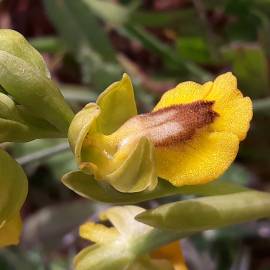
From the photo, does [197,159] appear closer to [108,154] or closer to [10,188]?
[108,154]

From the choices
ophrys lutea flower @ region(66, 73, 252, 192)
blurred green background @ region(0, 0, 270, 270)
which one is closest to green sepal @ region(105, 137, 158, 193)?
ophrys lutea flower @ region(66, 73, 252, 192)

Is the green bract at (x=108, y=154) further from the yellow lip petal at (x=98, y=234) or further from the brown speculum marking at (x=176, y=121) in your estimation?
the yellow lip petal at (x=98, y=234)

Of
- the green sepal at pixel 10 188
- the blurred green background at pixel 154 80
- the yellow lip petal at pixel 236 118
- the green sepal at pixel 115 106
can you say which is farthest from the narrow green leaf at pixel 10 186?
the blurred green background at pixel 154 80

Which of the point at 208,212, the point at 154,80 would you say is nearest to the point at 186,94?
the point at 208,212

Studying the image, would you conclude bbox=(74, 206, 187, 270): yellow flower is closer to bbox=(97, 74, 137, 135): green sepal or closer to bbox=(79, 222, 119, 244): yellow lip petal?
bbox=(79, 222, 119, 244): yellow lip petal

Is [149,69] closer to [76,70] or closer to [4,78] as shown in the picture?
[76,70]
